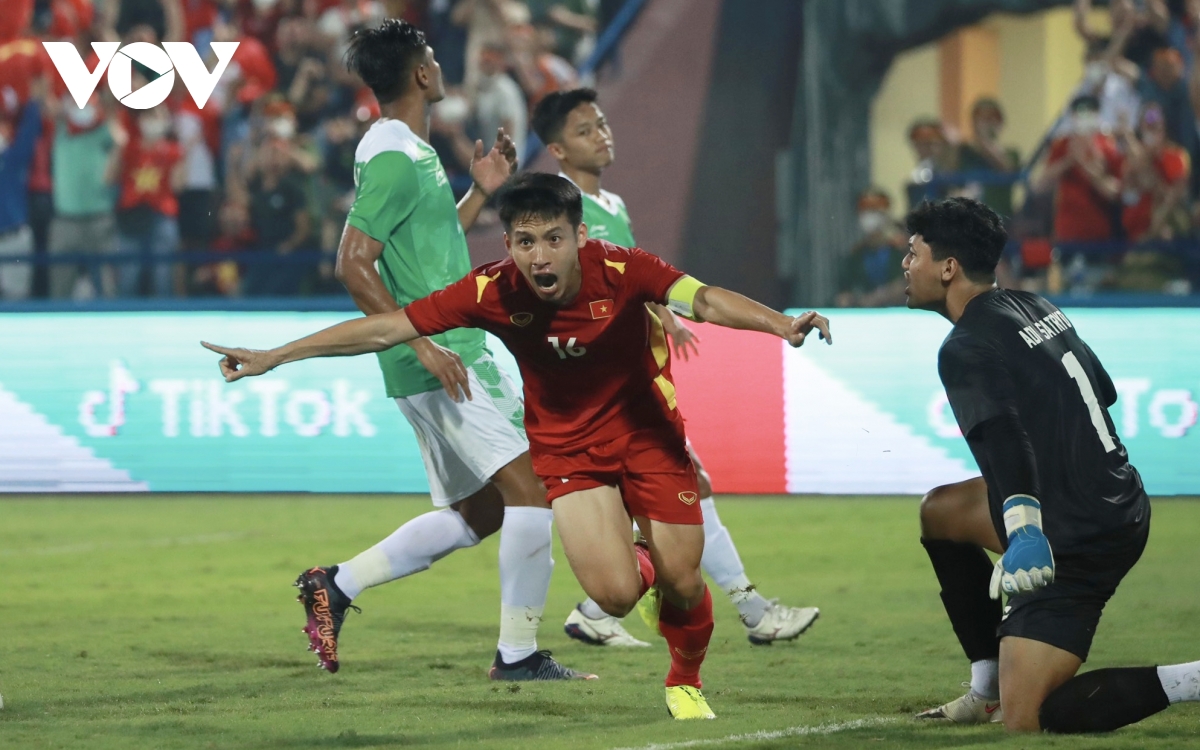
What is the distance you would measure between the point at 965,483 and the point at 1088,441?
51 centimetres

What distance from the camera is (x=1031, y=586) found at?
4.20 metres

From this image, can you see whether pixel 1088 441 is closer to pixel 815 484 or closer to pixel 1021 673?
pixel 1021 673

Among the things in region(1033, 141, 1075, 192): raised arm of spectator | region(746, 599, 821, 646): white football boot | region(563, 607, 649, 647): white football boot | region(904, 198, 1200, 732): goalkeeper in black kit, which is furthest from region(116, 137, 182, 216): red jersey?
region(904, 198, 1200, 732): goalkeeper in black kit

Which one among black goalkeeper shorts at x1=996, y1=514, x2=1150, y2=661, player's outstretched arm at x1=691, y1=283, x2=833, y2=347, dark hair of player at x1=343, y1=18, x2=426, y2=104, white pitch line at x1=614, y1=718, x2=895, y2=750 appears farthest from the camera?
dark hair of player at x1=343, y1=18, x2=426, y2=104

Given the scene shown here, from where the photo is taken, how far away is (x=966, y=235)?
4.73m

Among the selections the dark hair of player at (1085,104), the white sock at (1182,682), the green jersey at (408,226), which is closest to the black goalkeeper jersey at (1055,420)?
the white sock at (1182,682)

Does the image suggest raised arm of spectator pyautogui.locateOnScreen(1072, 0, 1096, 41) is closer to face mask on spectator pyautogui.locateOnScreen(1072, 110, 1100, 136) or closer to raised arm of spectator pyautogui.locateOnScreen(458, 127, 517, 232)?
face mask on spectator pyautogui.locateOnScreen(1072, 110, 1100, 136)

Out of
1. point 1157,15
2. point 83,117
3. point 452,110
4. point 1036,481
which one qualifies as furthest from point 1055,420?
point 83,117

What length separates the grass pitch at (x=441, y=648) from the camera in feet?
15.6

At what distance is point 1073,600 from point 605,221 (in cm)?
273

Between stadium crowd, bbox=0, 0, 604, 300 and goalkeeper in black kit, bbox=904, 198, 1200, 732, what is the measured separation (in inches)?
340

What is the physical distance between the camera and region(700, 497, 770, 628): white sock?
6.35m

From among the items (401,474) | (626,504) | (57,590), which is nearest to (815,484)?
(401,474)

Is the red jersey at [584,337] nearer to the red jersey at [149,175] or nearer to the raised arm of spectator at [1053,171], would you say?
the raised arm of spectator at [1053,171]
